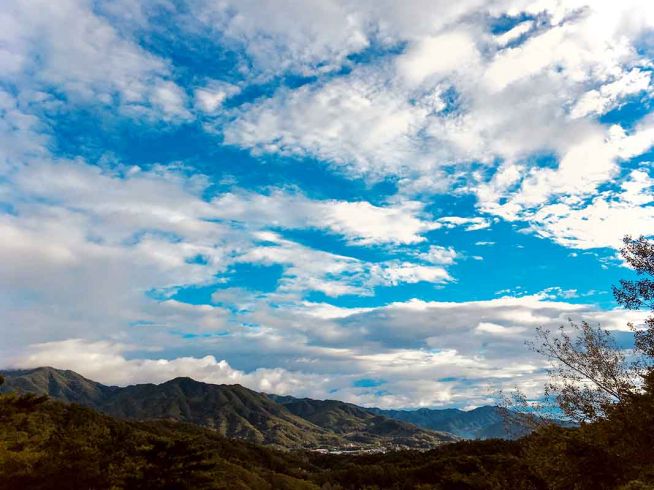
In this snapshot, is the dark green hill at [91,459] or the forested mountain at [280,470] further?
the dark green hill at [91,459]

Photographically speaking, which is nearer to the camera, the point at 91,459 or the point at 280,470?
the point at 91,459

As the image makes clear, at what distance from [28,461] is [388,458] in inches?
6008

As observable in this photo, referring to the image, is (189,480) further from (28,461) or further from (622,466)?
(622,466)

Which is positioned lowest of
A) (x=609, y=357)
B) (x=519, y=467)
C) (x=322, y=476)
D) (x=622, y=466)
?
(x=322, y=476)

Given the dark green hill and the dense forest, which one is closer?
the dense forest

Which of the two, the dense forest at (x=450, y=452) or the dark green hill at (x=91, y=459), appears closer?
the dense forest at (x=450, y=452)

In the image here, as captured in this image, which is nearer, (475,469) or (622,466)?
(622,466)

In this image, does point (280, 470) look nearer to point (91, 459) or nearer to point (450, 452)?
point (450, 452)

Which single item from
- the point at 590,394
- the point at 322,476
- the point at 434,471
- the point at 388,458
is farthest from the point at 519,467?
the point at 388,458

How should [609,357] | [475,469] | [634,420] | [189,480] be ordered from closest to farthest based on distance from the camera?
[634,420] → [609,357] → [189,480] → [475,469]

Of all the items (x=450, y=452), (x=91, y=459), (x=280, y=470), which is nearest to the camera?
(x=91, y=459)

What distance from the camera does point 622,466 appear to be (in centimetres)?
2522

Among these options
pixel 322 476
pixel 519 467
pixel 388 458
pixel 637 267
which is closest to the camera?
pixel 637 267

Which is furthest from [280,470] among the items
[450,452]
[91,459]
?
[91,459]
